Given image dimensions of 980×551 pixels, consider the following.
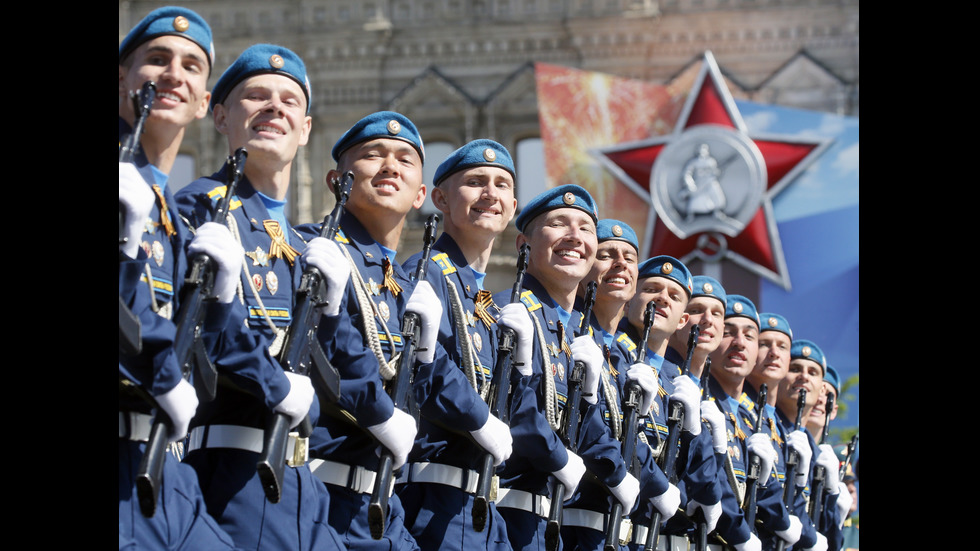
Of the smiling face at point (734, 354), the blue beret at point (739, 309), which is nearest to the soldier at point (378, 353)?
the smiling face at point (734, 354)

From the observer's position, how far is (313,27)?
20906 millimetres

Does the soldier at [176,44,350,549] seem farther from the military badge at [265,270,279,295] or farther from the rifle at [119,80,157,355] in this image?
the rifle at [119,80,157,355]

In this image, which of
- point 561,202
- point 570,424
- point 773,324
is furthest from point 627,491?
point 773,324

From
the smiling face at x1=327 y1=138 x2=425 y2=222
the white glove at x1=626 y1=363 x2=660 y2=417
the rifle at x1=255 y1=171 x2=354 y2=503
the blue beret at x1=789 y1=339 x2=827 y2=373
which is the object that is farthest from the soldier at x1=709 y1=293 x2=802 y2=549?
the rifle at x1=255 y1=171 x2=354 y2=503

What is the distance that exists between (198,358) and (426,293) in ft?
3.75

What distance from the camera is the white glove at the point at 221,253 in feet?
11.9

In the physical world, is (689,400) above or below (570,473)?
above

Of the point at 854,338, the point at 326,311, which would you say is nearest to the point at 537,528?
the point at 326,311

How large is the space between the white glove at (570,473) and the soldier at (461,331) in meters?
0.39

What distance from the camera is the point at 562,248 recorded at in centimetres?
605

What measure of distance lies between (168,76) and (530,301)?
93.1 inches

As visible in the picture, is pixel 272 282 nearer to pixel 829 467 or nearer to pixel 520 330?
pixel 520 330

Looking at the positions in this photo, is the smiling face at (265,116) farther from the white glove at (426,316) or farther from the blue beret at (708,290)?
the blue beret at (708,290)

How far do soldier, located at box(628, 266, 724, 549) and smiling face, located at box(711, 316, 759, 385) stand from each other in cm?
71
